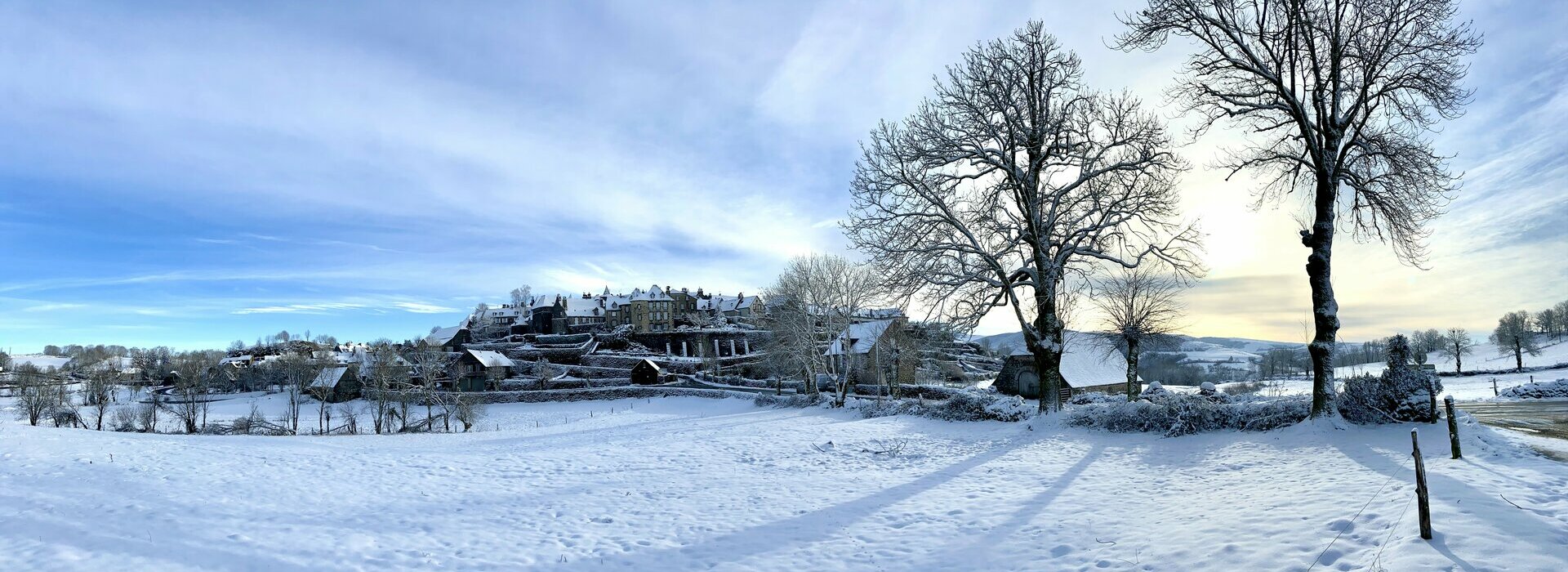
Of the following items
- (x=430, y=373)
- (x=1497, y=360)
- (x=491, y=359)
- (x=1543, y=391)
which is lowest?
(x=1497, y=360)

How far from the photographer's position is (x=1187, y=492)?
33.3 feet

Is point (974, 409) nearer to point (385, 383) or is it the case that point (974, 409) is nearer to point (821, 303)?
point (821, 303)

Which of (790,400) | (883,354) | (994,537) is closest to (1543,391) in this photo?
(883,354)

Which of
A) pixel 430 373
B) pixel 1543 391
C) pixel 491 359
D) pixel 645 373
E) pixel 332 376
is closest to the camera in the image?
pixel 1543 391

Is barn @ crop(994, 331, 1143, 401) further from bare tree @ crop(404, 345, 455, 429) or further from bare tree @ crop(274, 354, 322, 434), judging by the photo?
bare tree @ crop(274, 354, 322, 434)

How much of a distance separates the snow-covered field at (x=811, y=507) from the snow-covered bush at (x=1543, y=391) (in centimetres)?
2057

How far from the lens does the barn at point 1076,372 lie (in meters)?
42.8

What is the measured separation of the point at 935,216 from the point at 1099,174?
444 centimetres

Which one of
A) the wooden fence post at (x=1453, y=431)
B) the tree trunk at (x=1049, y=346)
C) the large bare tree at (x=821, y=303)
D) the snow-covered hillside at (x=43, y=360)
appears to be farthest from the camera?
the snow-covered hillside at (x=43, y=360)

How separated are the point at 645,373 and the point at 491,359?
17.2 metres

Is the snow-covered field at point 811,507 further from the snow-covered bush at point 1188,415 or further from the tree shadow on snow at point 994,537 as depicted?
the snow-covered bush at point 1188,415

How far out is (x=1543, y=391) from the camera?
24.5m

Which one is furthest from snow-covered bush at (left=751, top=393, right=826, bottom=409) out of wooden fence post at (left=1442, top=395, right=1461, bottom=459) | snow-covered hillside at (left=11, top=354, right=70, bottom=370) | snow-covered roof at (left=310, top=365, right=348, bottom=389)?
snow-covered hillside at (left=11, top=354, right=70, bottom=370)

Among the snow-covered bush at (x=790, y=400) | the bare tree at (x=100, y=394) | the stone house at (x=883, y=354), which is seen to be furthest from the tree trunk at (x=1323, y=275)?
the bare tree at (x=100, y=394)
